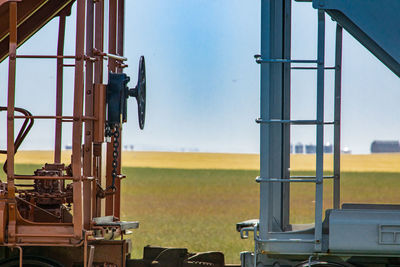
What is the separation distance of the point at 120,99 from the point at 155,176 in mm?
86908

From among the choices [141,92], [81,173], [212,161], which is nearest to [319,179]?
[81,173]

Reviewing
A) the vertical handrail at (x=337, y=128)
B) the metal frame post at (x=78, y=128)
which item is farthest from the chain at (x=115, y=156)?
the vertical handrail at (x=337, y=128)

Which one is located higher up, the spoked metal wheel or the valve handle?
the valve handle

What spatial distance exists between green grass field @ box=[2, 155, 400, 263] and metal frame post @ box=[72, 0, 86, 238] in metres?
20.3

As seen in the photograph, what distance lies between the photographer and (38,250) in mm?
7668

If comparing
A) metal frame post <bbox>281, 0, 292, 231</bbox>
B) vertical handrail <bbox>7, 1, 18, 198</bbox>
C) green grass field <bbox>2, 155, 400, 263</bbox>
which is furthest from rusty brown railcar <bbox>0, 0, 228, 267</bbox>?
green grass field <bbox>2, 155, 400, 263</bbox>

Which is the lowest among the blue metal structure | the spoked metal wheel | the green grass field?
the green grass field

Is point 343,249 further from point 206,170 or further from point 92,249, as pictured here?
point 206,170

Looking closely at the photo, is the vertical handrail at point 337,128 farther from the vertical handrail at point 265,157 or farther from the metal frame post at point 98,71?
the metal frame post at point 98,71

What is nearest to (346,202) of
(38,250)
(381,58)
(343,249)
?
(343,249)

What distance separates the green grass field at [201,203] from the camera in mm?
40450

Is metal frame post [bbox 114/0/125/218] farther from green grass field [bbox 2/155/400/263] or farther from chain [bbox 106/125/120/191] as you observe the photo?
green grass field [bbox 2/155/400/263]

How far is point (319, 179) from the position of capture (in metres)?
6.60

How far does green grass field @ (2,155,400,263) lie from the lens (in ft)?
133
